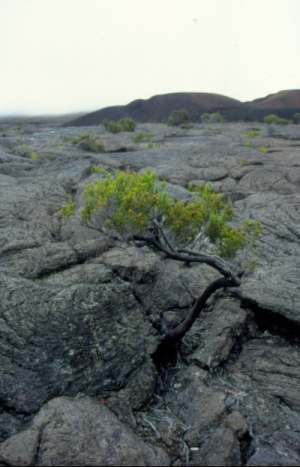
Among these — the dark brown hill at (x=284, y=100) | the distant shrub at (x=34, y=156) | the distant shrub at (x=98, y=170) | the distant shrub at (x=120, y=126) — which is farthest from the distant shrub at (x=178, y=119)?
the distant shrub at (x=98, y=170)

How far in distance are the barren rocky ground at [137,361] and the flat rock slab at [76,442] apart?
0.7 inches

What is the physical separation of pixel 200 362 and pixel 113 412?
2294 mm

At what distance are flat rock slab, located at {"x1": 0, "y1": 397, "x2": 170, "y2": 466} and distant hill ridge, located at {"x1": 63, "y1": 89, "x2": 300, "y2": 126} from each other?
247 ft

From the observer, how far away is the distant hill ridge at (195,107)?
76750 millimetres

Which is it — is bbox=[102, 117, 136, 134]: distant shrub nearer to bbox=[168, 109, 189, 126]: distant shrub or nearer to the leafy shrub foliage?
bbox=[168, 109, 189, 126]: distant shrub

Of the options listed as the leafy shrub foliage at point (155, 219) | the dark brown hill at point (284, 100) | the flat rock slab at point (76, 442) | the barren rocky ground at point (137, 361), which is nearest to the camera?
the flat rock slab at point (76, 442)

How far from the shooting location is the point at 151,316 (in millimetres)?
8570

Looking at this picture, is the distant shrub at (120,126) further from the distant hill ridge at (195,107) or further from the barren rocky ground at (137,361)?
the barren rocky ground at (137,361)

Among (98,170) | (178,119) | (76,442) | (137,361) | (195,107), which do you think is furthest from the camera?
(195,107)

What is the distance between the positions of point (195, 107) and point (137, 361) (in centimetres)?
8920

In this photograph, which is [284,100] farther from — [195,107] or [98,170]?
[98,170]

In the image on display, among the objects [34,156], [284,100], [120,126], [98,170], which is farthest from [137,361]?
[284,100]

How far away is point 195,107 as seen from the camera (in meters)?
88.7

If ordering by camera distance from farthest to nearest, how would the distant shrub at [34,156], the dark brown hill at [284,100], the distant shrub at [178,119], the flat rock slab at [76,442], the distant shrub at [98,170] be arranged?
the dark brown hill at [284,100]
the distant shrub at [178,119]
the distant shrub at [34,156]
the distant shrub at [98,170]
the flat rock slab at [76,442]
